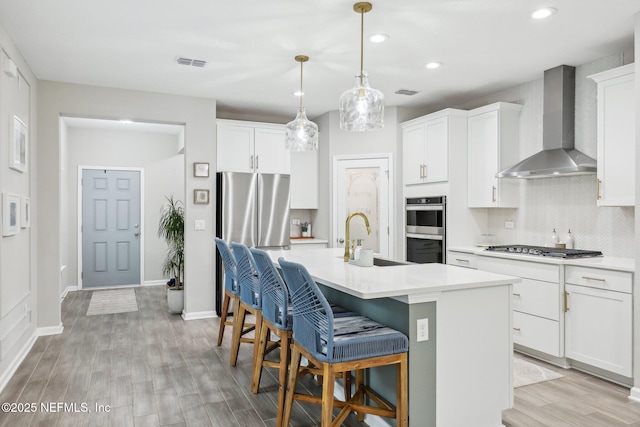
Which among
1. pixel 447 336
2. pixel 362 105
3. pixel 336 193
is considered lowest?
pixel 447 336

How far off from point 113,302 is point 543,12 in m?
6.05

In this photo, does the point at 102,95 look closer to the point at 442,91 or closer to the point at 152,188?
the point at 152,188

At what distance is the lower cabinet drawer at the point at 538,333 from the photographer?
358 centimetres

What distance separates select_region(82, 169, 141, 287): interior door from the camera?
281 inches

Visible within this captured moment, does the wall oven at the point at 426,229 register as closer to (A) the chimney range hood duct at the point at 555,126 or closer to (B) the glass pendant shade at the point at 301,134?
(A) the chimney range hood duct at the point at 555,126

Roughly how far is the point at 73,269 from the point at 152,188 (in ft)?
5.89

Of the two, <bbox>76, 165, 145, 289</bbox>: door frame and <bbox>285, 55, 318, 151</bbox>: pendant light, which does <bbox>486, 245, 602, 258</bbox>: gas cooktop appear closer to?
<bbox>285, 55, 318, 151</bbox>: pendant light

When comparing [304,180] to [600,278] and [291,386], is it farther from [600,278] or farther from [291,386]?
[291,386]

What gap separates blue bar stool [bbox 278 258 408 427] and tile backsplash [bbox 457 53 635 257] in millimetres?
2659

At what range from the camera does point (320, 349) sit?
218cm

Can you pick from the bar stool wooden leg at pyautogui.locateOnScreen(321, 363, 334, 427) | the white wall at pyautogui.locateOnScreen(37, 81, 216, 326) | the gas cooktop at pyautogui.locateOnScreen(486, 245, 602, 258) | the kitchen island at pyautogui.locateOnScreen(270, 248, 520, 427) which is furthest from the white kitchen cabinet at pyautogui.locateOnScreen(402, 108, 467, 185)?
the bar stool wooden leg at pyautogui.locateOnScreen(321, 363, 334, 427)

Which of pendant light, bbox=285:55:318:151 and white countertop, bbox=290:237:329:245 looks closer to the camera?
pendant light, bbox=285:55:318:151

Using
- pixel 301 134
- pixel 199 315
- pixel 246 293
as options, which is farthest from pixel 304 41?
pixel 199 315

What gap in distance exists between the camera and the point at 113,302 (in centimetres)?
611
